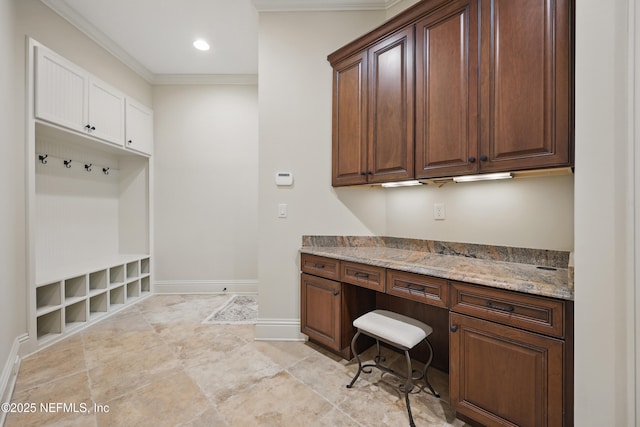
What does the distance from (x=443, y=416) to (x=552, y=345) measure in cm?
75

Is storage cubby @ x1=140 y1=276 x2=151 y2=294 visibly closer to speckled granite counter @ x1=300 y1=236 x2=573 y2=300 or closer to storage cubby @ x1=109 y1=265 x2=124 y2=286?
storage cubby @ x1=109 y1=265 x2=124 y2=286

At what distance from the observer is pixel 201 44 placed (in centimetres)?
290

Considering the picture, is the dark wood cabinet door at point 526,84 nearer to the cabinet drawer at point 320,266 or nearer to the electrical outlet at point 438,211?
the electrical outlet at point 438,211

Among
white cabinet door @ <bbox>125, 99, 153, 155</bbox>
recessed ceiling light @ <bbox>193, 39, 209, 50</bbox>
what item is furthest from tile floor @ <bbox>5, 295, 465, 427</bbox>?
recessed ceiling light @ <bbox>193, 39, 209, 50</bbox>

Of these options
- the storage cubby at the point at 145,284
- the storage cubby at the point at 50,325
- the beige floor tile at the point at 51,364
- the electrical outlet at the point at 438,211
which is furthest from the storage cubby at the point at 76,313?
the electrical outlet at the point at 438,211

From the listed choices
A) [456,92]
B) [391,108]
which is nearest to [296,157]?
[391,108]

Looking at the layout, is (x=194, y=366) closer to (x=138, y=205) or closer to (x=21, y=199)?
(x=21, y=199)

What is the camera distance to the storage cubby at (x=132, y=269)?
326cm

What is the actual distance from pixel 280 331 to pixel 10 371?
1.81 metres

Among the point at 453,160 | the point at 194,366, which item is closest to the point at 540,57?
the point at 453,160

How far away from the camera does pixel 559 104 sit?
3.99ft

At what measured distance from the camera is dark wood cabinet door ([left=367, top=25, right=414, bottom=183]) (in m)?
1.78

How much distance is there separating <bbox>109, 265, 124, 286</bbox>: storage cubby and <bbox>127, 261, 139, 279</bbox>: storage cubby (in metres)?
0.14

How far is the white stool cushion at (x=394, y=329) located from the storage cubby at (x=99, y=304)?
9.37 feet
